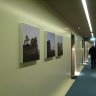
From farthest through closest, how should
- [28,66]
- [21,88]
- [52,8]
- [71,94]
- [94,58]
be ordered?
[94,58] < [71,94] < [52,8] < [28,66] < [21,88]

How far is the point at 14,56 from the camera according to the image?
3.04 meters

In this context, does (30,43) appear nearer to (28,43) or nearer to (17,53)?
(28,43)

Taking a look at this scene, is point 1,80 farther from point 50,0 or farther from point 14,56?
point 50,0

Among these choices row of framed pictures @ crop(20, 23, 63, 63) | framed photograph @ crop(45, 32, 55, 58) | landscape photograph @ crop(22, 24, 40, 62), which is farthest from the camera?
framed photograph @ crop(45, 32, 55, 58)

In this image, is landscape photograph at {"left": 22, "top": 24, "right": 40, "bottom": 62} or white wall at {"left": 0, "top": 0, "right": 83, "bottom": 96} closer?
white wall at {"left": 0, "top": 0, "right": 83, "bottom": 96}

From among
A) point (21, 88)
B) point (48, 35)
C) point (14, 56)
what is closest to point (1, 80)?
point (14, 56)

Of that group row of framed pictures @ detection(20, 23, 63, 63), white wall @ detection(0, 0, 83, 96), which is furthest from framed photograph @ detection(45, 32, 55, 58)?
row of framed pictures @ detection(20, 23, 63, 63)

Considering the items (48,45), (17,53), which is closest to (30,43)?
(17,53)

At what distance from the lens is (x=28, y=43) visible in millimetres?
3547

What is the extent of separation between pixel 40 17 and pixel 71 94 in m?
3.08

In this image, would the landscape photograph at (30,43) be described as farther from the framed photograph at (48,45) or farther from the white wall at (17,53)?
A: the framed photograph at (48,45)

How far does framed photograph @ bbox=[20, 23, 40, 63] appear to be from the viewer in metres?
3.30

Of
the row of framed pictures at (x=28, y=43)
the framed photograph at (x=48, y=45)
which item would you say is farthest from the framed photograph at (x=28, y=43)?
the framed photograph at (x=48, y=45)

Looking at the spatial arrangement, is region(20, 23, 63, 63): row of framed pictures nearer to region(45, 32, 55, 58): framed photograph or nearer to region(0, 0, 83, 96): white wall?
region(0, 0, 83, 96): white wall
